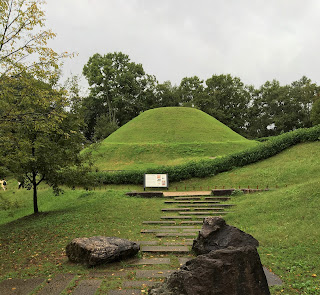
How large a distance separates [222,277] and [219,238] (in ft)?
8.66

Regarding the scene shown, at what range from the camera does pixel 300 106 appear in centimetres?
5341

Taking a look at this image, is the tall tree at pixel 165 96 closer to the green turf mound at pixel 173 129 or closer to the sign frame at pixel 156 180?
the green turf mound at pixel 173 129

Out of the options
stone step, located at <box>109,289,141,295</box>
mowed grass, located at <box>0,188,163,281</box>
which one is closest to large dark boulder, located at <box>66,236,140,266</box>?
mowed grass, located at <box>0,188,163,281</box>

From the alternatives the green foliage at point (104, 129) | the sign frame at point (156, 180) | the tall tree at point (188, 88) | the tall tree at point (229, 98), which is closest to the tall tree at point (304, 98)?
the tall tree at point (229, 98)

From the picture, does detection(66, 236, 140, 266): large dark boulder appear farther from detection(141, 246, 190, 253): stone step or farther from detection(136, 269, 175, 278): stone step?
detection(136, 269, 175, 278): stone step

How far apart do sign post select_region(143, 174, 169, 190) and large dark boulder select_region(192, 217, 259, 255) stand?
946cm

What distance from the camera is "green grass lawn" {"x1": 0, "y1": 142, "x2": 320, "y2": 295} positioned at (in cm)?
522

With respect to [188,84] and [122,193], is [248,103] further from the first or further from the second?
[122,193]

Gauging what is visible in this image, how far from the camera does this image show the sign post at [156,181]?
15469 mm

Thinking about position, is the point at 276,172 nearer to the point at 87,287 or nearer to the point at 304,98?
the point at 87,287

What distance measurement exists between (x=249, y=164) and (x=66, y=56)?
14312 mm

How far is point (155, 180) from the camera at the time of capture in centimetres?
1562

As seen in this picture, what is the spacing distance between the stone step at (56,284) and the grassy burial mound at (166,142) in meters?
11.9

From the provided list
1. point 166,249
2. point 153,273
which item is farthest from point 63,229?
A: point 153,273
